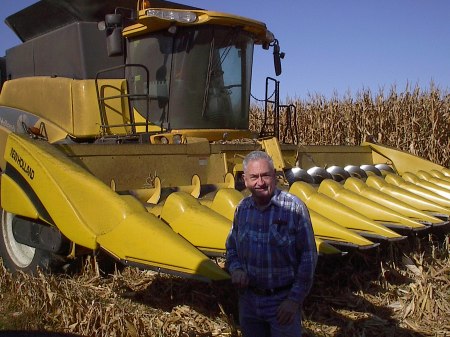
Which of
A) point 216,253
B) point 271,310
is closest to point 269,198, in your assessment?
point 271,310

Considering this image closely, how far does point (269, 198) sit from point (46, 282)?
210 cm

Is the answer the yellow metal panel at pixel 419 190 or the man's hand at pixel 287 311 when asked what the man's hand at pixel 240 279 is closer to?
the man's hand at pixel 287 311

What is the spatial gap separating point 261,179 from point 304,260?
367mm

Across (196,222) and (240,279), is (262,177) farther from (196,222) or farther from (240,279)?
(196,222)

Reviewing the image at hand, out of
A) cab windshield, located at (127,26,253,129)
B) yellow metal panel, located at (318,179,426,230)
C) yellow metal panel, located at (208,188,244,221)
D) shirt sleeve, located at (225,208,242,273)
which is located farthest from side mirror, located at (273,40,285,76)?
shirt sleeve, located at (225,208,242,273)

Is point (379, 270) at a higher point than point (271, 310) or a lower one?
lower

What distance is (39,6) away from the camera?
217 inches

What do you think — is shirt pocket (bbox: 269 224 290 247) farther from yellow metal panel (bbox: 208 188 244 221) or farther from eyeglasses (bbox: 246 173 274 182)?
yellow metal panel (bbox: 208 188 244 221)

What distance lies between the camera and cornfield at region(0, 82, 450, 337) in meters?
3.13

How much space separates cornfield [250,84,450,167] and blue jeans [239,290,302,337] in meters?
5.43

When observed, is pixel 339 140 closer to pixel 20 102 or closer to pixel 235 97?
pixel 235 97

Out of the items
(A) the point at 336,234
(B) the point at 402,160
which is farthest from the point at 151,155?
(B) the point at 402,160

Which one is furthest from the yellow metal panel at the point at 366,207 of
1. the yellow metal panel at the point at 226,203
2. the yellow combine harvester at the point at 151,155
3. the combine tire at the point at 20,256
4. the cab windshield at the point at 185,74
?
the combine tire at the point at 20,256

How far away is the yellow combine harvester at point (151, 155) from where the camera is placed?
9.47ft
